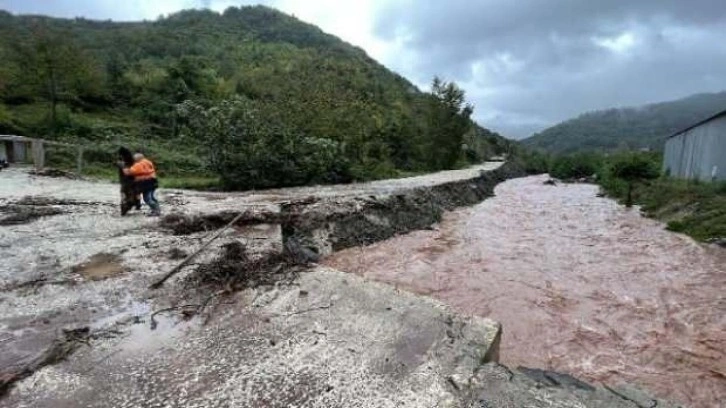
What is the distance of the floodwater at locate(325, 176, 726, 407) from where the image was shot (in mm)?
5934

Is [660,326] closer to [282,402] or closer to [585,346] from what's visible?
[585,346]

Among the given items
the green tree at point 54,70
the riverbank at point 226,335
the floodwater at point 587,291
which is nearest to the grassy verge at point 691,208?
the floodwater at point 587,291

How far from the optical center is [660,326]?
7.28 m

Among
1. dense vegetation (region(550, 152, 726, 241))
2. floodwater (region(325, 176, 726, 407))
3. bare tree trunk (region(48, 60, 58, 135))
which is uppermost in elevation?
bare tree trunk (region(48, 60, 58, 135))

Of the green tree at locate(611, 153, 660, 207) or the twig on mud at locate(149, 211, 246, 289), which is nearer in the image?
the twig on mud at locate(149, 211, 246, 289)

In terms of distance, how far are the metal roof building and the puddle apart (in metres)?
24.1

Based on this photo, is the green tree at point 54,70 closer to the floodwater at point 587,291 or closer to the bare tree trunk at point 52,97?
the bare tree trunk at point 52,97

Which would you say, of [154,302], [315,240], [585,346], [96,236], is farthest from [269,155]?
[585,346]

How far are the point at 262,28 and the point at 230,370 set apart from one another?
89.8 meters

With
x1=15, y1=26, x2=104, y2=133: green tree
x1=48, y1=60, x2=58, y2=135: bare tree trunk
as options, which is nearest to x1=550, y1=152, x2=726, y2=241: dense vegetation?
x1=48, y1=60, x2=58, y2=135: bare tree trunk

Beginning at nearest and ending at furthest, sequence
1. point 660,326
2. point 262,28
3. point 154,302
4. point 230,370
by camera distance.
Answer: point 230,370 → point 154,302 → point 660,326 → point 262,28

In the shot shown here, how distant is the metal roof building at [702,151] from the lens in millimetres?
22219

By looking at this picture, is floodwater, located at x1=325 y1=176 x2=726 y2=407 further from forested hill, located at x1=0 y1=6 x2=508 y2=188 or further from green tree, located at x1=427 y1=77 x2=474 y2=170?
green tree, located at x1=427 y1=77 x2=474 y2=170

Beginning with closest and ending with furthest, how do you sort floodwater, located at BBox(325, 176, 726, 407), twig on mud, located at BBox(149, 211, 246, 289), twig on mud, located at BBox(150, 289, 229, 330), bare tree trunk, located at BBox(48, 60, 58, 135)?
twig on mud, located at BBox(150, 289, 229, 330)
floodwater, located at BBox(325, 176, 726, 407)
twig on mud, located at BBox(149, 211, 246, 289)
bare tree trunk, located at BBox(48, 60, 58, 135)
